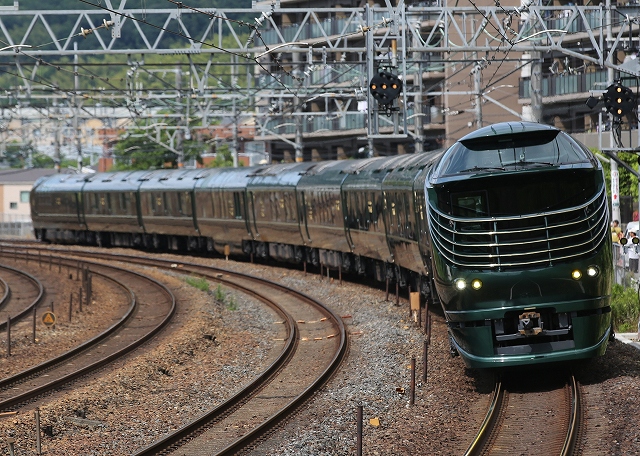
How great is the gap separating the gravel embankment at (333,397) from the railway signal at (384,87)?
20.1 feet

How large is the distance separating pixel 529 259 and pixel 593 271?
2.34ft

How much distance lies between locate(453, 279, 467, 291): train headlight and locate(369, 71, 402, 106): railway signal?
1331 cm

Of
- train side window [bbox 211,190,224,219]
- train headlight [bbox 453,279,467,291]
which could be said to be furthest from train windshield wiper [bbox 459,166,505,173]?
train side window [bbox 211,190,224,219]

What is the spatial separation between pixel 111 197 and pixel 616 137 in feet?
94.1

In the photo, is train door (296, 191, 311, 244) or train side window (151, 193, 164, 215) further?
train side window (151, 193, 164, 215)

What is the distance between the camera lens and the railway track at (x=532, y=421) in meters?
10.6

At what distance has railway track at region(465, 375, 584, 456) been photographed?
10.6m

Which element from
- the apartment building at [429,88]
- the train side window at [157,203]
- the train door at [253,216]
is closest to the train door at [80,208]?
the train side window at [157,203]

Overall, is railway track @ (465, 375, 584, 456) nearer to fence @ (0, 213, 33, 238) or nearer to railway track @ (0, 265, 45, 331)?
railway track @ (0, 265, 45, 331)

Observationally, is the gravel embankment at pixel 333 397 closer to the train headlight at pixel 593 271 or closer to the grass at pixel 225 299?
the train headlight at pixel 593 271

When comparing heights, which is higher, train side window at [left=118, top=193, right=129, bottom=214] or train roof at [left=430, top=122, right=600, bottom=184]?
train roof at [left=430, top=122, right=600, bottom=184]

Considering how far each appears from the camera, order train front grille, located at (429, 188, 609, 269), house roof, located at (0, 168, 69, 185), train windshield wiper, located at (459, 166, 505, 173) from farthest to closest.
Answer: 1. house roof, located at (0, 168, 69, 185)
2. train windshield wiper, located at (459, 166, 505, 173)
3. train front grille, located at (429, 188, 609, 269)

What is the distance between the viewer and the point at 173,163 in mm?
83062

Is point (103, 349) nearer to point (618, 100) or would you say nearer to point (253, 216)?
point (618, 100)
